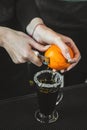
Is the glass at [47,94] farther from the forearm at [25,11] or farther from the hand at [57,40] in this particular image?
the forearm at [25,11]

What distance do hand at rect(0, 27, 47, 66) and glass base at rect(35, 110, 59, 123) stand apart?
17cm

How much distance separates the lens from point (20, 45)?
1223 millimetres

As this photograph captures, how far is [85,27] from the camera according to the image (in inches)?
77.0

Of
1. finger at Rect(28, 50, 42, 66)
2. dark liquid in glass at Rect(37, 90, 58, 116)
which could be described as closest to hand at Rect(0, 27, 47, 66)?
finger at Rect(28, 50, 42, 66)

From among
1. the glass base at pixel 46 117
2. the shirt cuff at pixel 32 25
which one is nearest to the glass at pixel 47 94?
the glass base at pixel 46 117

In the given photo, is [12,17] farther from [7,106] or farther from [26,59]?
[7,106]

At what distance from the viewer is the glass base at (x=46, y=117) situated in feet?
3.61

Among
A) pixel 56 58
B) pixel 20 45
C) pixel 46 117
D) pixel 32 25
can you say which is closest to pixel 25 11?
pixel 32 25

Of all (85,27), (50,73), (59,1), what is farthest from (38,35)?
(85,27)

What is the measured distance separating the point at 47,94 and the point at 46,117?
0.09 m

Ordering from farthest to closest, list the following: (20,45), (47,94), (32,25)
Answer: (32,25) < (20,45) < (47,94)

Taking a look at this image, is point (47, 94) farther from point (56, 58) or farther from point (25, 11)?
point (25, 11)

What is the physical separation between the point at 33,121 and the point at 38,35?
372 mm

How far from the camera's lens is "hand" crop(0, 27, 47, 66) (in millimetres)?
1172
